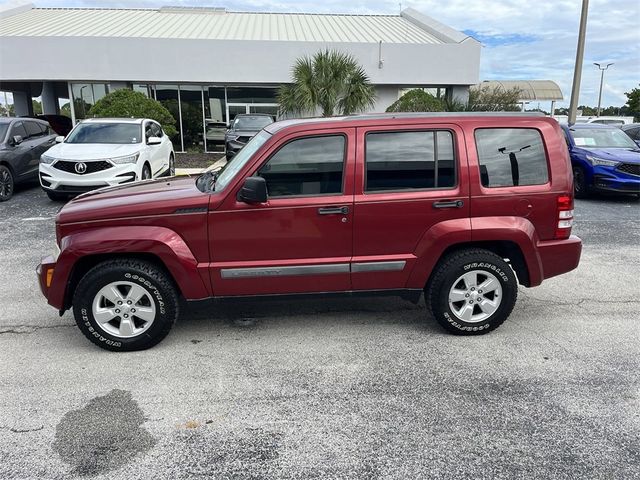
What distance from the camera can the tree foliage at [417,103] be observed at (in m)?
18.6

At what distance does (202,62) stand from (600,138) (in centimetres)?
1516

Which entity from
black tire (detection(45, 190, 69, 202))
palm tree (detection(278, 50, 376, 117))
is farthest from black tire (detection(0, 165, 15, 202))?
palm tree (detection(278, 50, 376, 117))

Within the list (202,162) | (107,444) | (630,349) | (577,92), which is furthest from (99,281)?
(577,92)

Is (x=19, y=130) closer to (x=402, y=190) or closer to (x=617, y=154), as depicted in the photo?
(x=402, y=190)

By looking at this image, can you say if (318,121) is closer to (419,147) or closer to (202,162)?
(419,147)

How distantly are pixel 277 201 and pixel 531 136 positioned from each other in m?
2.22

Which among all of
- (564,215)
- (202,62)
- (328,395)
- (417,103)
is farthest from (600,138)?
(202,62)

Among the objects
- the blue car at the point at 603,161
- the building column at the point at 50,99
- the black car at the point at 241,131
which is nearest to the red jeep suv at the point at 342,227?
the blue car at the point at 603,161

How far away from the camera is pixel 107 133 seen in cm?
1101

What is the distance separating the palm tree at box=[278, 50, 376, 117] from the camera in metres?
16.6

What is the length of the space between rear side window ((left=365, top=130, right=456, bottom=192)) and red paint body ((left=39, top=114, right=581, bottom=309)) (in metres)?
0.06

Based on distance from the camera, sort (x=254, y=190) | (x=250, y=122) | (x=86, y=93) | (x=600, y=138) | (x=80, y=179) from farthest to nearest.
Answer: (x=86, y=93)
(x=250, y=122)
(x=600, y=138)
(x=80, y=179)
(x=254, y=190)

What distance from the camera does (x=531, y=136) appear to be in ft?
14.1

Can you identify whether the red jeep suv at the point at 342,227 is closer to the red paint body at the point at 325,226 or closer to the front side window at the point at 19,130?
the red paint body at the point at 325,226
